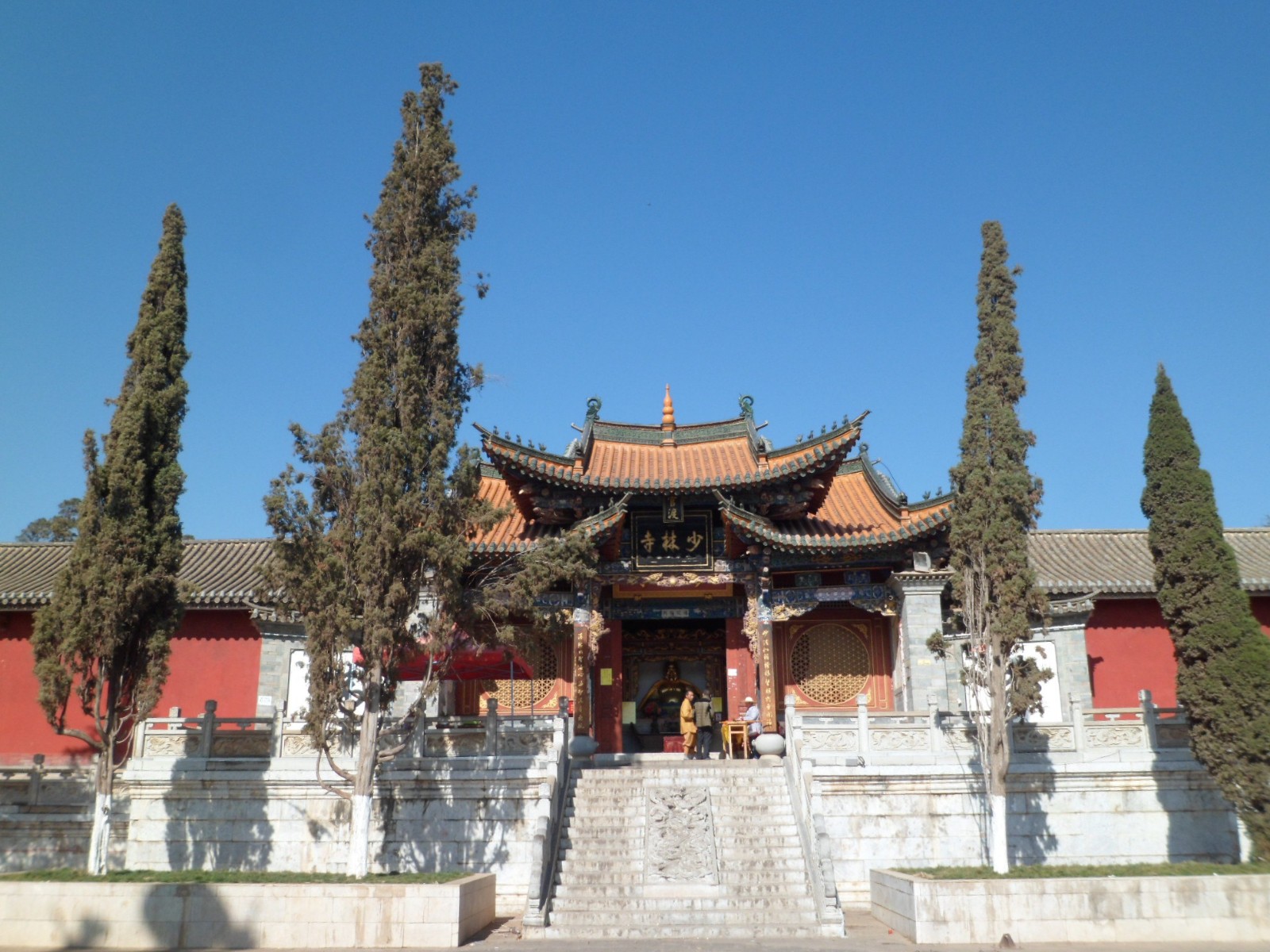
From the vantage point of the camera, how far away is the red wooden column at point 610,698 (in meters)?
17.4

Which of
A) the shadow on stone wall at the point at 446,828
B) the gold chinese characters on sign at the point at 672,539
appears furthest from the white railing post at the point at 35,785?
the gold chinese characters on sign at the point at 672,539

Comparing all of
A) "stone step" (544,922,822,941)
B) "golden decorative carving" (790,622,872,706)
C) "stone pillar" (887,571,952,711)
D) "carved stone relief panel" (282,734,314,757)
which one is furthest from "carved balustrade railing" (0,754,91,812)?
"stone pillar" (887,571,952,711)

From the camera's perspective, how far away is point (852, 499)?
1992 cm

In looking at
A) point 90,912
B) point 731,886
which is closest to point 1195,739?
point 731,886

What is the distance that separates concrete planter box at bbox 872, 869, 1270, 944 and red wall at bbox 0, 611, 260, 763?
558 inches

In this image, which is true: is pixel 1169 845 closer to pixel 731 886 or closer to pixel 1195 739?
pixel 1195 739

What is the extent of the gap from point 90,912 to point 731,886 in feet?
22.1

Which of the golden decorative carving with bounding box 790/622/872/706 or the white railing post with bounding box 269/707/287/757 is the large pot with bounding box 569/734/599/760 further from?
the golden decorative carving with bounding box 790/622/872/706

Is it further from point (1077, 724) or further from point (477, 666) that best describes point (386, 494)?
point (1077, 724)

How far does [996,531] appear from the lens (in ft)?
38.7

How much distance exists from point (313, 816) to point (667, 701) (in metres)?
7.89

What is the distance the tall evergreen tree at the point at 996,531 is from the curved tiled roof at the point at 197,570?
41.8 feet

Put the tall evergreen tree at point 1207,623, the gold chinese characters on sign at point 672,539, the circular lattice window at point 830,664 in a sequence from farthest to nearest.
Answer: the circular lattice window at point 830,664 → the gold chinese characters on sign at point 672,539 → the tall evergreen tree at point 1207,623

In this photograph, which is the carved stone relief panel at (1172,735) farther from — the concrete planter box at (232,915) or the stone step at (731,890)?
the concrete planter box at (232,915)
